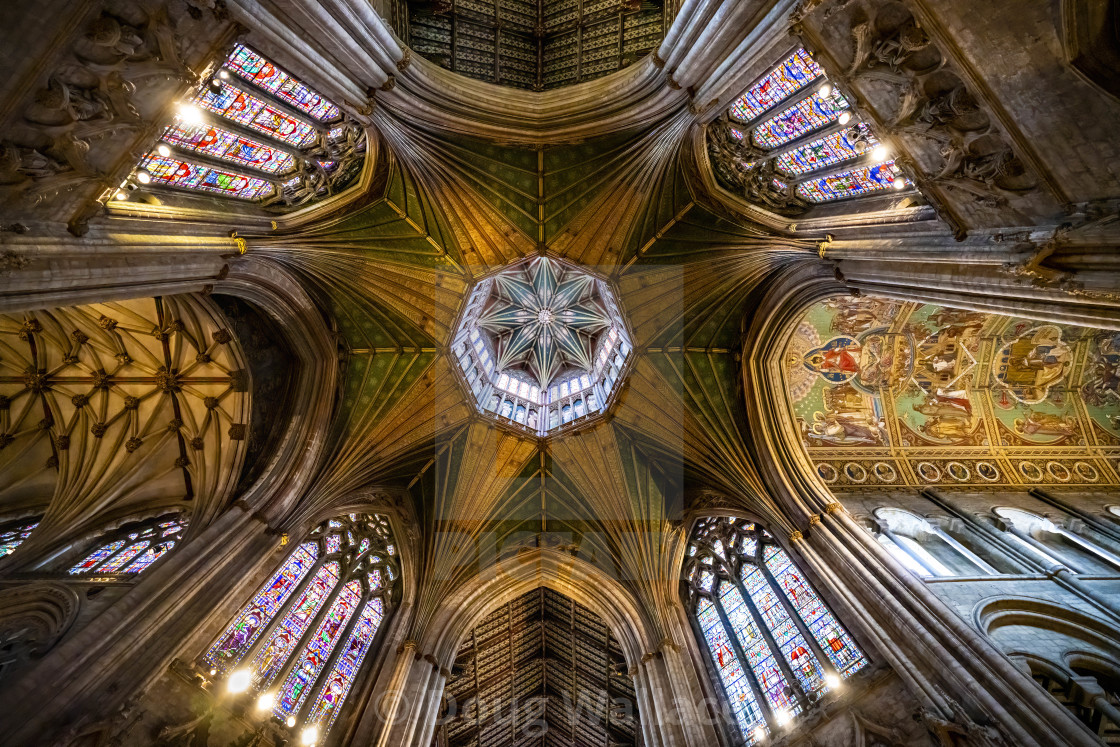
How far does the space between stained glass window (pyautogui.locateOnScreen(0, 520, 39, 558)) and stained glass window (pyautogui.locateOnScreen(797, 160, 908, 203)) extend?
17531 millimetres

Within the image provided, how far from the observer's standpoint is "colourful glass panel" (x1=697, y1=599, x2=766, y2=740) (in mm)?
10195

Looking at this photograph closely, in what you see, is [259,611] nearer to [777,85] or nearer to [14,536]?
[14,536]

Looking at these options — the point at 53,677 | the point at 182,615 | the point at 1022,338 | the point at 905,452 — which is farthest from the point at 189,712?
the point at 1022,338

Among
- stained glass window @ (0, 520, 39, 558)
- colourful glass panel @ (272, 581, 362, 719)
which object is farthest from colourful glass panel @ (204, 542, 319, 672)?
stained glass window @ (0, 520, 39, 558)

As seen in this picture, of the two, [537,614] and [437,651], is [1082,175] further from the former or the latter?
[537,614]

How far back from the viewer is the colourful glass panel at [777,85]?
840 centimetres

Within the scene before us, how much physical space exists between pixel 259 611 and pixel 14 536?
6404 millimetres

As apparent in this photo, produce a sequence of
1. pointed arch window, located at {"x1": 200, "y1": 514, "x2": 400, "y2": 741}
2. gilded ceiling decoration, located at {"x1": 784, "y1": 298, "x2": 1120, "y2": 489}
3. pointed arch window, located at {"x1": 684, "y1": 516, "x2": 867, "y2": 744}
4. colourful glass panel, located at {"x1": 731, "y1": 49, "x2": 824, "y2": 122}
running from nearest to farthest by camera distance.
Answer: colourful glass panel, located at {"x1": 731, "y1": 49, "x2": 824, "y2": 122}
pointed arch window, located at {"x1": 684, "y1": 516, "x2": 867, "y2": 744}
pointed arch window, located at {"x1": 200, "y1": 514, "x2": 400, "y2": 741}
gilded ceiling decoration, located at {"x1": 784, "y1": 298, "x2": 1120, "y2": 489}

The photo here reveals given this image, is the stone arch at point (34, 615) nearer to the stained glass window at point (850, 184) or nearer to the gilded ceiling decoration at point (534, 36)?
the gilded ceiling decoration at point (534, 36)

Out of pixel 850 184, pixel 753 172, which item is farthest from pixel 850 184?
pixel 753 172

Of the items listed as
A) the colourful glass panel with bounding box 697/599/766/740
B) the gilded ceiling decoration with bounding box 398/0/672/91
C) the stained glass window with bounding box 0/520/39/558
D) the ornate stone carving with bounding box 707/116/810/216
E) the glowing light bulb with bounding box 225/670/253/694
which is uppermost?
the gilded ceiling decoration with bounding box 398/0/672/91

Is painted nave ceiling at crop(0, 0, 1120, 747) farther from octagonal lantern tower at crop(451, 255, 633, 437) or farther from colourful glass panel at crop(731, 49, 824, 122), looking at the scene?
octagonal lantern tower at crop(451, 255, 633, 437)

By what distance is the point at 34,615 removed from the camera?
8.24 m

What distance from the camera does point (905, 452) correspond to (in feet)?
45.2
